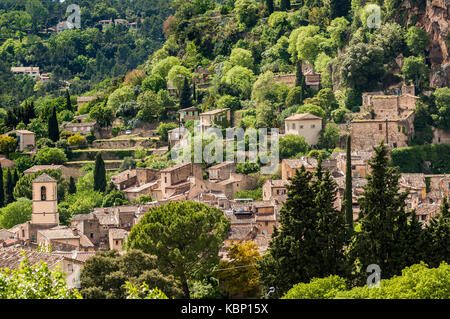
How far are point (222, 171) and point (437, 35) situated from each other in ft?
61.1

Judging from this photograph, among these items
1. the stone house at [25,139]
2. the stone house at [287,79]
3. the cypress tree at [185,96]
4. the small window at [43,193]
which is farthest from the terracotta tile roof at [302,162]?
the stone house at [25,139]

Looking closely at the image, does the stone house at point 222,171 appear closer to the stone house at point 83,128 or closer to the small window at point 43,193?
the small window at point 43,193

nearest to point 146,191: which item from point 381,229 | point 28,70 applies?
point 381,229

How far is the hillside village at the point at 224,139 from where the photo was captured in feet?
186

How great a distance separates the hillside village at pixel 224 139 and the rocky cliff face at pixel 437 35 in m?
0.10

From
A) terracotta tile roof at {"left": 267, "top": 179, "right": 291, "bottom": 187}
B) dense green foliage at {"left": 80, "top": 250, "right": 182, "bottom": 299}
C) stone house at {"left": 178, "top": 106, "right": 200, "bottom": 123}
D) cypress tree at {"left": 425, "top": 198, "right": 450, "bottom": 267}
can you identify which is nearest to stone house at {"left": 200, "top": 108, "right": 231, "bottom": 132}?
stone house at {"left": 178, "top": 106, "right": 200, "bottom": 123}

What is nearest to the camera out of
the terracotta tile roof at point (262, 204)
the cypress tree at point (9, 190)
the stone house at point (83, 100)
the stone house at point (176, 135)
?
the terracotta tile roof at point (262, 204)

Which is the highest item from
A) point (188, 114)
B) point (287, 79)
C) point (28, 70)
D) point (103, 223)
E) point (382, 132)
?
point (287, 79)

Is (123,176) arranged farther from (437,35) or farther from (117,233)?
(437,35)

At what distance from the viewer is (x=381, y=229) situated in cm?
3325

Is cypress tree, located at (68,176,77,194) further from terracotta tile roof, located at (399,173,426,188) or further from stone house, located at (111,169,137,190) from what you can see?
terracotta tile roof, located at (399,173,426,188)

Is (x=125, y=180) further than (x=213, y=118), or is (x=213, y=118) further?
(x=213, y=118)

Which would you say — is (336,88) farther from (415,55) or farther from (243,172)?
(243,172)

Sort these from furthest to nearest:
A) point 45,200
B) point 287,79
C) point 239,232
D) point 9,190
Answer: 1. point 287,79
2. point 9,190
3. point 45,200
4. point 239,232
